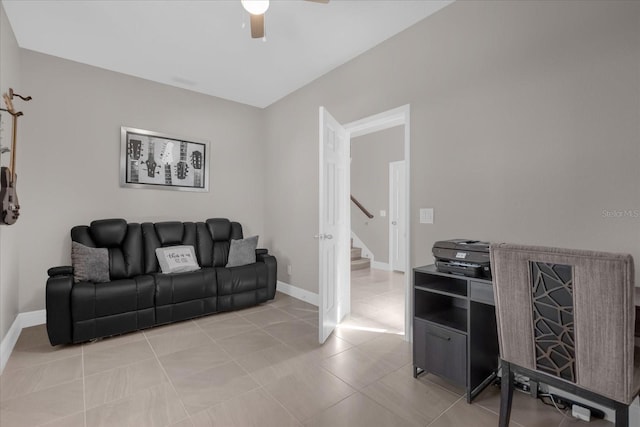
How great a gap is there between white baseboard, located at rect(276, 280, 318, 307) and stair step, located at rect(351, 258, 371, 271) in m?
1.99

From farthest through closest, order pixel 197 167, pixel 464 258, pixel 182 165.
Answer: pixel 197 167, pixel 182 165, pixel 464 258

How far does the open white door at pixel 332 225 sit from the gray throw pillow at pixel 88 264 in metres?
2.14

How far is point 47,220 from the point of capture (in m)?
3.19

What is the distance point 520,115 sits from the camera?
6.76ft

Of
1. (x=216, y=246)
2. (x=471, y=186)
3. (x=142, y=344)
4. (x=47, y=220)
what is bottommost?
(x=142, y=344)

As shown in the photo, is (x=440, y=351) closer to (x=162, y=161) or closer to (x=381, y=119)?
(x=381, y=119)

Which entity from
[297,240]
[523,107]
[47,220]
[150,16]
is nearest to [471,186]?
[523,107]

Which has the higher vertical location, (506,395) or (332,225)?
(332,225)

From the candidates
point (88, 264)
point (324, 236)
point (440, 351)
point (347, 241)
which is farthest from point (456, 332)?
point (88, 264)

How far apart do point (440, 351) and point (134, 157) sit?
388cm

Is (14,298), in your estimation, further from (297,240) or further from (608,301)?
(608,301)

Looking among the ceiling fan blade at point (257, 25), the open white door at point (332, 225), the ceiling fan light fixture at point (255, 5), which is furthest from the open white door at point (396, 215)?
the ceiling fan light fixture at point (255, 5)

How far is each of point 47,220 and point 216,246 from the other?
5.75 ft

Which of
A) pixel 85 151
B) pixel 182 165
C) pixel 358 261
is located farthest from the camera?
pixel 358 261
